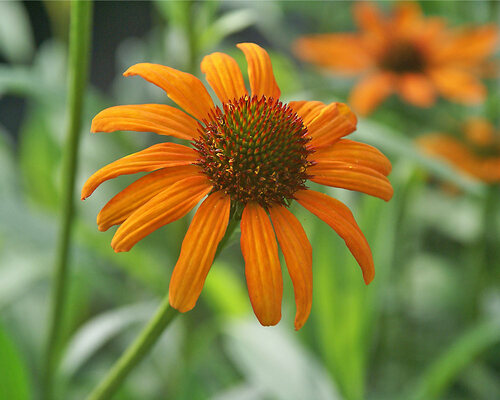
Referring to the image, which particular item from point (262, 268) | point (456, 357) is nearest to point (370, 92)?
point (456, 357)

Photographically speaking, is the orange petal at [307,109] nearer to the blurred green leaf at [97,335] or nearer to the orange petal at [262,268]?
the orange petal at [262,268]

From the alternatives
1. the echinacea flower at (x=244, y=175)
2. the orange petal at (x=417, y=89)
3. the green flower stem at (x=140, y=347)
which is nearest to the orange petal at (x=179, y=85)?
the echinacea flower at (x=244, y=175)

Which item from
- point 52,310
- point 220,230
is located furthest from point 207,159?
point 52,310

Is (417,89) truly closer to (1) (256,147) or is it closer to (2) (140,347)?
(1) (256,147)

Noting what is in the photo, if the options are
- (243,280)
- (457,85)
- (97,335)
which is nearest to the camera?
(97,335)

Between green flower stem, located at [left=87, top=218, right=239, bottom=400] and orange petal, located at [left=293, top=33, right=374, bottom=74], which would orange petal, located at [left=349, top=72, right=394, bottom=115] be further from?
green flower stem, located at [left=87, top=218, right=239, bottom=400]

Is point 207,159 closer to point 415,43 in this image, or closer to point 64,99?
point 64,99

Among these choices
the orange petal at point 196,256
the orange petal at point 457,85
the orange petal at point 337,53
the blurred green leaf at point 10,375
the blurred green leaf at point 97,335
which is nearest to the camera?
the orange petal at point 196,256
